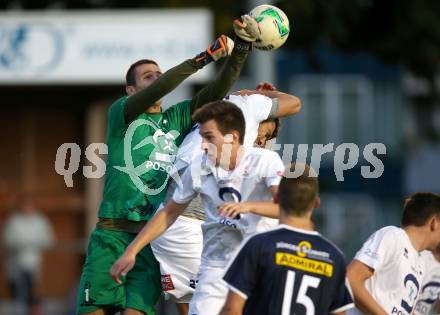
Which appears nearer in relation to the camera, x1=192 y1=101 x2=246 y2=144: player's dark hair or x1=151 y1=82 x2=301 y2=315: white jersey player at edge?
x1=192 y1=101 x2=246 y2=144: player's dark hair

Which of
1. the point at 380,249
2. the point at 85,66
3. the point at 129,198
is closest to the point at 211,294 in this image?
the point at 380,249

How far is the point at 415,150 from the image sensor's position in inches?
1399

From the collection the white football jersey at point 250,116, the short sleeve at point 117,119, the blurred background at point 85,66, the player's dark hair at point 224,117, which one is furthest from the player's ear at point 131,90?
the blurred background at point 85,66

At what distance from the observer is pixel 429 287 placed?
31.3ft

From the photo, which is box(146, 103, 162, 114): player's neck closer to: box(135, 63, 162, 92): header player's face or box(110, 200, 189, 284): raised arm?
box(135, 63, 162, 92): header player's face

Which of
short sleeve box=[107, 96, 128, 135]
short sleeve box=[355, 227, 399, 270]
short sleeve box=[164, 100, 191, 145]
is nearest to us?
short sleeve box=[355, 227, 399, 270]

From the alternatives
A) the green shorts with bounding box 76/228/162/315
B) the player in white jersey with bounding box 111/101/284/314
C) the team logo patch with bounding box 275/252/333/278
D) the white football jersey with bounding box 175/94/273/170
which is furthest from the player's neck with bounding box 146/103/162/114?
the team logo patch with bounding box 275/252/333/278

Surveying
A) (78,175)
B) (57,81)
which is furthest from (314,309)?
(78,175)

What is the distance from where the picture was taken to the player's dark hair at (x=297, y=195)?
22.7 ft

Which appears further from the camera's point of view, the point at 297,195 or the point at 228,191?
the point at 228,191

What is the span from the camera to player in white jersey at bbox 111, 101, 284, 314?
7.74 m

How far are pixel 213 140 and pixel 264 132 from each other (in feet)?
4.30

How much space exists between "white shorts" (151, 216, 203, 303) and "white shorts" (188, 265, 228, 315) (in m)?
1.36

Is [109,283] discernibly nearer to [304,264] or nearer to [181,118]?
[181,118]
